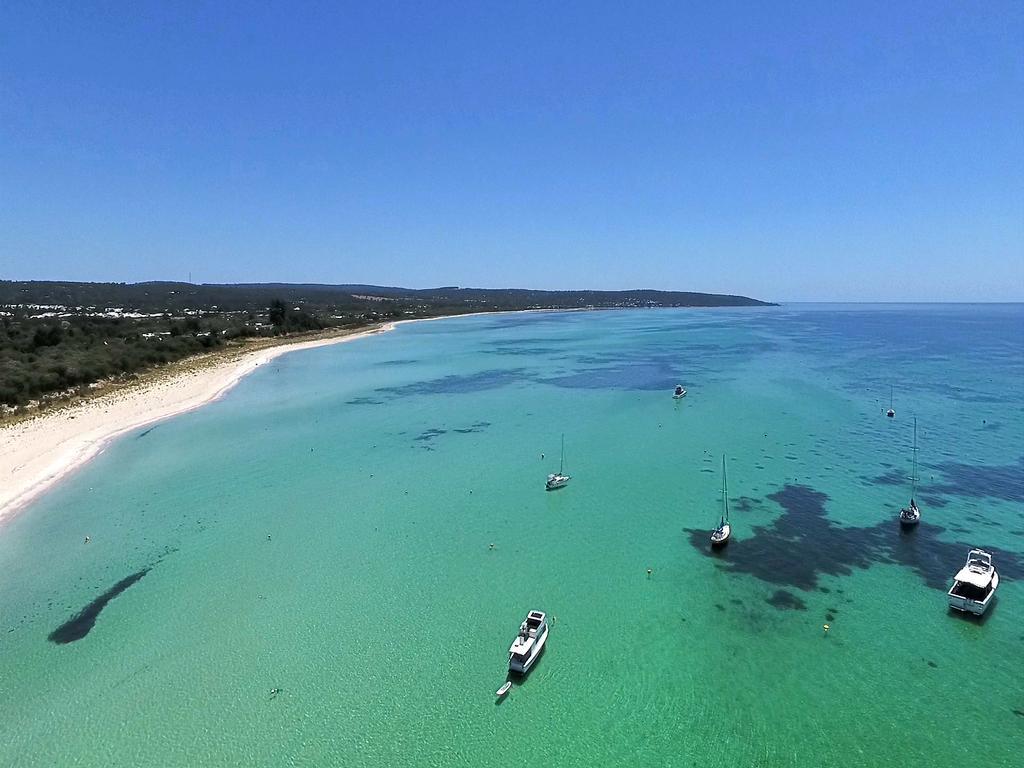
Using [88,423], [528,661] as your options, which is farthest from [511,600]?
[88,423]

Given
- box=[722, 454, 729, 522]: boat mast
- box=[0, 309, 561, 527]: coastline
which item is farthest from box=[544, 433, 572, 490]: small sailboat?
box=[0, 309, 561, 527]: coastline

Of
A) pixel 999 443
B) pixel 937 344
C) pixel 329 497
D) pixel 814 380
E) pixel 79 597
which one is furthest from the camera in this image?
pixel 937 344

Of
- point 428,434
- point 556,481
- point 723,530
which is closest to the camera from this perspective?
point 723,530

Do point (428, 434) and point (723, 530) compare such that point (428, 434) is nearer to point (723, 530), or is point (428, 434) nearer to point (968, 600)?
point (723, 530)

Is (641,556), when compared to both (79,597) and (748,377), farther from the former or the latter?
(748,377)

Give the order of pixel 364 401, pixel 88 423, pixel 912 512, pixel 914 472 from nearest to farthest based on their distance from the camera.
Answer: pixel 912 512 → pixel 914 472 → pixel 88 423 → pixel 364 401

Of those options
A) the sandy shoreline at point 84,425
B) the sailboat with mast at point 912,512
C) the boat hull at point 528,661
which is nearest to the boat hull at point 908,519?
the sailboat with mast at point 912,512

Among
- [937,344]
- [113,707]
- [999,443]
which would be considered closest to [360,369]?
[113,707]
